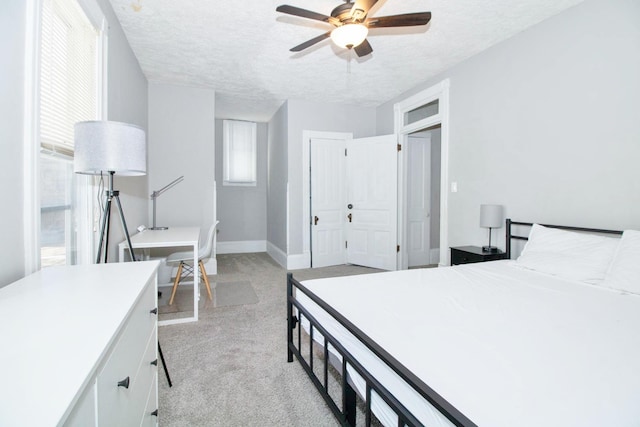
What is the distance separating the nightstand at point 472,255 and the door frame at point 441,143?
61 centimetres

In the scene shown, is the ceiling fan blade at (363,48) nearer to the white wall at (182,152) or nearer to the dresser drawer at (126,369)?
the dresser drawer at (126,369)

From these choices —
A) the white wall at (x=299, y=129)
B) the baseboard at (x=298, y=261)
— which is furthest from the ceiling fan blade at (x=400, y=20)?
the baseboard at (x=298, y=261)

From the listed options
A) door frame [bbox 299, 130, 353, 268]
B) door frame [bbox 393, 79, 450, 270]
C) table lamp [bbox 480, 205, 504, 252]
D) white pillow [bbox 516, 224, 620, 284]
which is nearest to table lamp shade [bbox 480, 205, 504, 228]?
table lamp [bbox 480, 205, 504, 252]

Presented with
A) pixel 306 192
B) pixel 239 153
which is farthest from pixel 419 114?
pixel 239 153

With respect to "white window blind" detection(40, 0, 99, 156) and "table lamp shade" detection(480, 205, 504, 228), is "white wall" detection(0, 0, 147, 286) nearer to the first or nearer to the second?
"white window blind" detection(40, 0, 99, 156)

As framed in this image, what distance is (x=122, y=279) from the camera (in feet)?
4.25

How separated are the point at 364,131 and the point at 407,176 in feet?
3.62

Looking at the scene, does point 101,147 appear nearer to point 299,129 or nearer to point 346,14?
point 346,14

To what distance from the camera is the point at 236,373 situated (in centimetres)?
206

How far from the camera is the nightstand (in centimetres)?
301

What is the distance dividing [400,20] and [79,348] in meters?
2.54

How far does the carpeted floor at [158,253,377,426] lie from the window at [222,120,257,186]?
336 cm

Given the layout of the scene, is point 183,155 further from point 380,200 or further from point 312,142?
point 380,200

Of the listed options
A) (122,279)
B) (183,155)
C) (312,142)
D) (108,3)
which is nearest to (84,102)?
(108,3)
